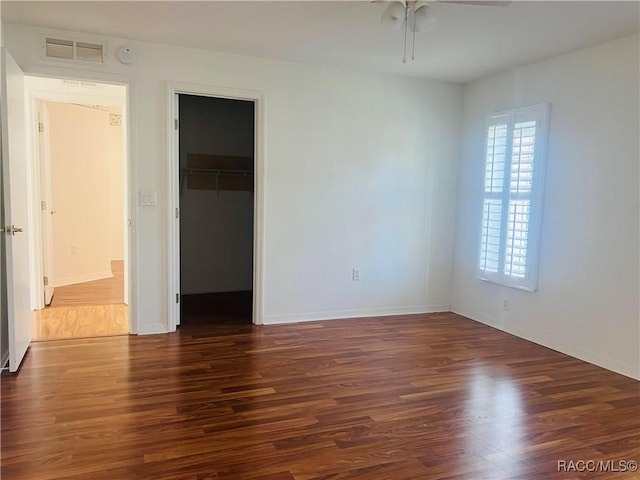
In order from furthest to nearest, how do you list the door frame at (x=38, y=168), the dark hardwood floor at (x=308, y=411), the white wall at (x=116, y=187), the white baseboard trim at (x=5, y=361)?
the white wall at (x=116, y=187), the door frame at (x=38, y=168), the white baseboard trim at (x=5, y=361), the dark hardwood floor at (x=308, y=411)

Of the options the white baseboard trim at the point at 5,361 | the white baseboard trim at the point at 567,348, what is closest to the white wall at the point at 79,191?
the white baseboard trim at the point at 5,361

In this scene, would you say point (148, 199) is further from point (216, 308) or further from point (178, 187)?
point (216, 308)

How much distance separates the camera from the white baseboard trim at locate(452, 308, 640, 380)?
350 centimetres

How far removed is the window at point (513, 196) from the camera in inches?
163

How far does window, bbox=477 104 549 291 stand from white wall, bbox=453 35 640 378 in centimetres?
9

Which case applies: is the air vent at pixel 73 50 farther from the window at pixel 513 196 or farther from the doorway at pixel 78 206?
the window at pixel 513 196

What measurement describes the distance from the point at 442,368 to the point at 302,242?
1799 mm

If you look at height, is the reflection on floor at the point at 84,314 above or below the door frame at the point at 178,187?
below

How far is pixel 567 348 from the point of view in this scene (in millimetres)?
3953

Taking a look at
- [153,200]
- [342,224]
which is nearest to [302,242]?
[342,224]

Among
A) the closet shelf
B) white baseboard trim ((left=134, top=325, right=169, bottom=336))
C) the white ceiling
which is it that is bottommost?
white baseboard trim ((left=134, top=325, right=169, bottom=336))

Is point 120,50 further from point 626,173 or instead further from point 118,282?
point 626,173

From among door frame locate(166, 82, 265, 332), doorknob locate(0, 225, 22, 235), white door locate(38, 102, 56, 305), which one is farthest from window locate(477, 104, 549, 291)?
white door locate(38, 102, 56, 305)

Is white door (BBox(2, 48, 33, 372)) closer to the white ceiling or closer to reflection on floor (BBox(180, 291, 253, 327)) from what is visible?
the white ceiling
